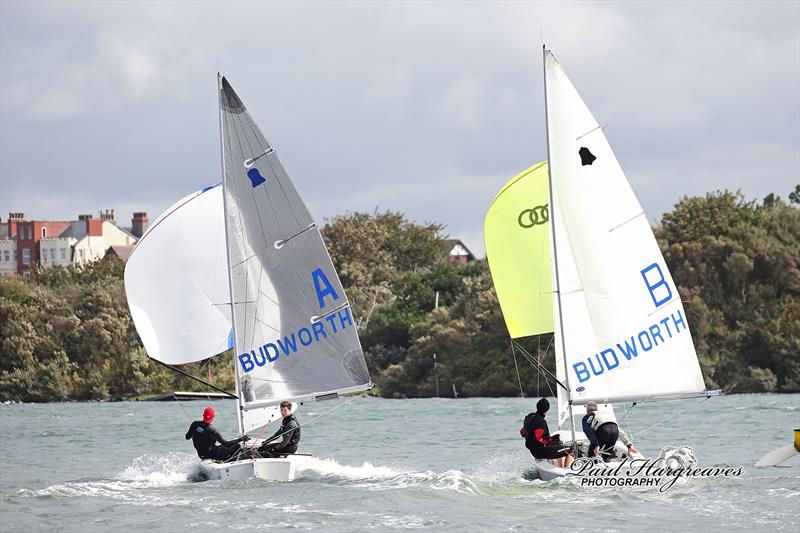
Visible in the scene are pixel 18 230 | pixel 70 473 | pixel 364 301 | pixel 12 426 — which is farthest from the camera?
pixel 18 230

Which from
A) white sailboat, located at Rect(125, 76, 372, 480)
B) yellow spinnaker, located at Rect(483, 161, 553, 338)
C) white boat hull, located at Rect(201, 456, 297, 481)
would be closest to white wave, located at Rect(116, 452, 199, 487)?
white boat hull, located at Rect(201, 456, 297, 481)

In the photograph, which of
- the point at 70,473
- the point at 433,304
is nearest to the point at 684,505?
the point at 70,473

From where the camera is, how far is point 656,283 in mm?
19828

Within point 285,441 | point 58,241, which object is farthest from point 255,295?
point 58,241

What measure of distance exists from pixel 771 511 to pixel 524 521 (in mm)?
3332

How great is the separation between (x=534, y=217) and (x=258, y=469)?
5753 mm

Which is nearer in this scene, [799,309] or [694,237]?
[799,309]

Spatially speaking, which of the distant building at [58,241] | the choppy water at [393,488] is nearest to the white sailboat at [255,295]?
the choppy water at [393,488]

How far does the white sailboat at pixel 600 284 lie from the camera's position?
63.9 ft

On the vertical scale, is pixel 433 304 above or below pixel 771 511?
above

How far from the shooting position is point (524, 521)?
56.0 feet

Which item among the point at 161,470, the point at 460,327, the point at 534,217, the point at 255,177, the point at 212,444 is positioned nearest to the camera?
the point at 212,444

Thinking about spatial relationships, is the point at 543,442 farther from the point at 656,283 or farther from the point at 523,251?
the point at 523,251

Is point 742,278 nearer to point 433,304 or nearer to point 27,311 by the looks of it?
point 433,304
